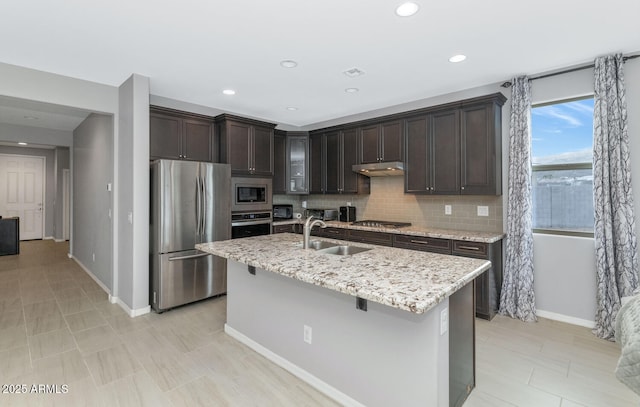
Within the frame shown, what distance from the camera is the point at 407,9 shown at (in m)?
2.15

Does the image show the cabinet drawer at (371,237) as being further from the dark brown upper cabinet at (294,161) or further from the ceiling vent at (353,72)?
the ceiling vent at (353,72)

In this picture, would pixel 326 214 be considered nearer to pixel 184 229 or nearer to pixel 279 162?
pixel 279 162

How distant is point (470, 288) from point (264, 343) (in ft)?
5.45

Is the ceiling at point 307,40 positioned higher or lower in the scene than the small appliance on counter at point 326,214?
higher

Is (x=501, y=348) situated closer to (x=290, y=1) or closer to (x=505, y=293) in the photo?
(x=505, y=293)

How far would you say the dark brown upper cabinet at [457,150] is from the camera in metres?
3.49

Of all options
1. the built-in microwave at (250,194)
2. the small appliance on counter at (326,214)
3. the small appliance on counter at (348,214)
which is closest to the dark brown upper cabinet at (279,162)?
the built-in microwave at (250,194)

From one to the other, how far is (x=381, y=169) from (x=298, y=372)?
9.44ft

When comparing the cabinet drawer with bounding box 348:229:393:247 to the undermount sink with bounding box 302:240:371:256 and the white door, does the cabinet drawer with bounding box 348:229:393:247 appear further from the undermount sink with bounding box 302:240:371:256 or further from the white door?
the white door

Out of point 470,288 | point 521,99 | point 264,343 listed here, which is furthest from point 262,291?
point 521,99

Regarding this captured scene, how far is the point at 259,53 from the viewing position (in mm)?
2863

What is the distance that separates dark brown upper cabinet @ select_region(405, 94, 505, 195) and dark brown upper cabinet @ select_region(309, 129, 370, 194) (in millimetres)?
903

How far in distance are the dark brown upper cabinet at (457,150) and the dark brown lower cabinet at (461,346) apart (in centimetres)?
194

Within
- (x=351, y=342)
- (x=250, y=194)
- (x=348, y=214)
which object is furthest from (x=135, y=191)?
(x=348, y=214)
